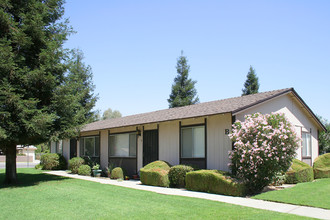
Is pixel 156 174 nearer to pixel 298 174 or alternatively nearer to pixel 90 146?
pixel 298 174

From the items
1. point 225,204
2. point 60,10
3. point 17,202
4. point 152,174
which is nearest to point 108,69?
point 60,10

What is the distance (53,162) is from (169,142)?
12410 millimetres

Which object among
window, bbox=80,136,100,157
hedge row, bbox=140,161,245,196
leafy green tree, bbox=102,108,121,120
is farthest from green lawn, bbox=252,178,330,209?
leafy green tree, bbox=102,108,121,120

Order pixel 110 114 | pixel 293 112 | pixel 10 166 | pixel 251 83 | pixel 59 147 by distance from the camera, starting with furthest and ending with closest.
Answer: pixel 110 114
pixel 251 83
pixel 59 147
pixel 293 112
pixel 10 166

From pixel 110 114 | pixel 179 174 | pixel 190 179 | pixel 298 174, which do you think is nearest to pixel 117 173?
pixel 179 174

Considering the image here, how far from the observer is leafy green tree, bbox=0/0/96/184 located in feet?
39.2

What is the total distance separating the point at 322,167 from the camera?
13.9m

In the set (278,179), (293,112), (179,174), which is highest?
(293,112)

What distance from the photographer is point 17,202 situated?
9.22 meters

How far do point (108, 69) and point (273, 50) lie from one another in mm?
10671

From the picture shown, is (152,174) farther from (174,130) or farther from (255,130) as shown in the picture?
(255,130)

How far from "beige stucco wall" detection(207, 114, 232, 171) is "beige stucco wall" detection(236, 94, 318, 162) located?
71 cm

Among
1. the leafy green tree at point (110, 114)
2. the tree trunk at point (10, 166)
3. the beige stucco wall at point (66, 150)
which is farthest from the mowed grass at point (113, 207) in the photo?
the leafy green tree at point (110, 114)

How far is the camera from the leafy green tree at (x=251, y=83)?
37375 mm
